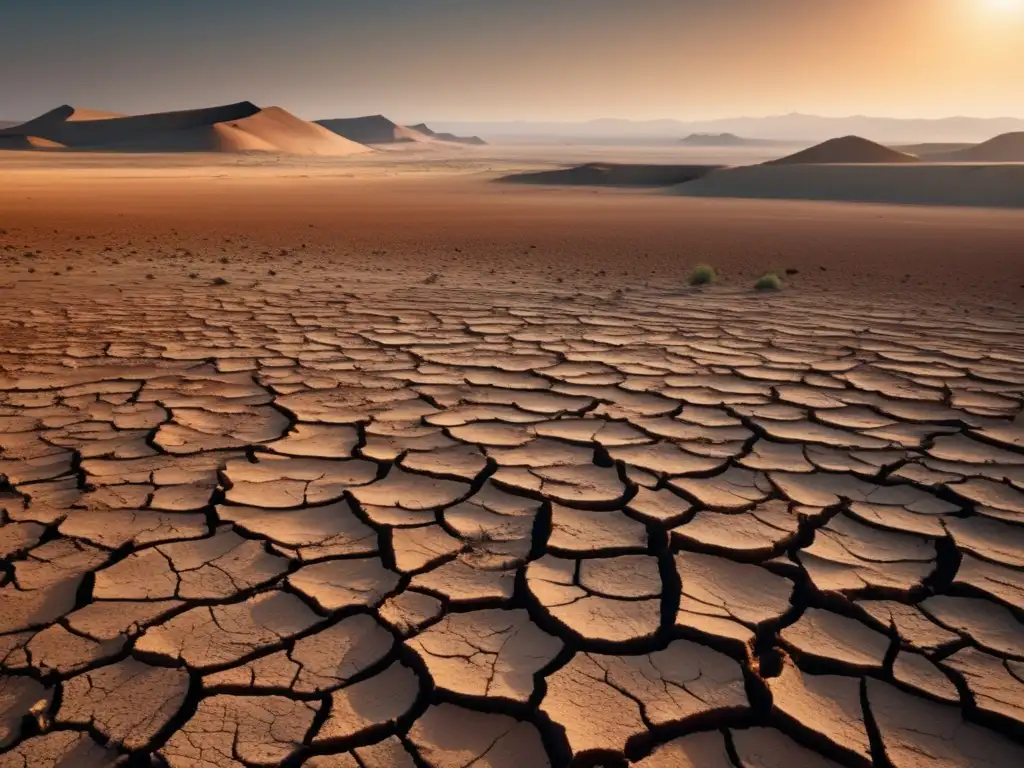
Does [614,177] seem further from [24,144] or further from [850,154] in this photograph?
[24,144]

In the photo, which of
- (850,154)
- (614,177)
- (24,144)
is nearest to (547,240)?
(614,177)

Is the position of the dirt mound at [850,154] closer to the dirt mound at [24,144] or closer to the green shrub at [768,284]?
the green shrub at [768,284]

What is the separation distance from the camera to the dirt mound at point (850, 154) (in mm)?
29984

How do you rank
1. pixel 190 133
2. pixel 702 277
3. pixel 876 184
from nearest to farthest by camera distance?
1. pixel 702 277
2. pixel 876 184
3. pixel 190 133

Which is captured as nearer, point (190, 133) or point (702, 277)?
point (702, 277)

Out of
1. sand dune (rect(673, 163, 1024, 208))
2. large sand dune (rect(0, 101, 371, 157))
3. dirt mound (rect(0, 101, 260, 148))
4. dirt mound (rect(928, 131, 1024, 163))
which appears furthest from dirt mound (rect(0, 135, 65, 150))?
dirt mound (rect(928, 131, 1024, 163))

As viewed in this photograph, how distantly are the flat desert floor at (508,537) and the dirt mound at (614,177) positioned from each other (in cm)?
2394

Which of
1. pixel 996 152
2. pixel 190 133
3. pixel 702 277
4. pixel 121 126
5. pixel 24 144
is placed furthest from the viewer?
pixel 121 126

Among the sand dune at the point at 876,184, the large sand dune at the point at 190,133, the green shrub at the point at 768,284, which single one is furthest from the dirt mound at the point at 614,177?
the large sand dune at the point at 190,133

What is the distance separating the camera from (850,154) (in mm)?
30562

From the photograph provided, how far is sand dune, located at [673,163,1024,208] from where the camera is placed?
1795 centimetres

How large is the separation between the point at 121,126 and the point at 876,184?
2680 inches

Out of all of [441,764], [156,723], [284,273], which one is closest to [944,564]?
[441,764]

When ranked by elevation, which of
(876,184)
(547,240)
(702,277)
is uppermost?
(876,184)
